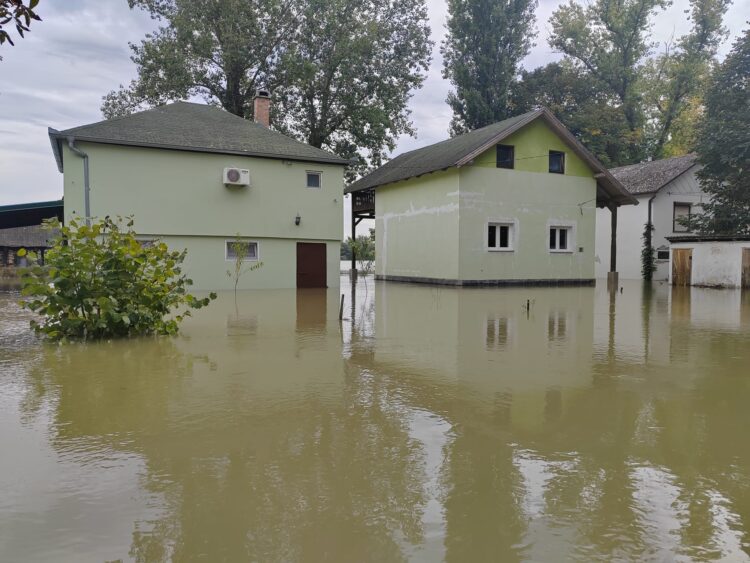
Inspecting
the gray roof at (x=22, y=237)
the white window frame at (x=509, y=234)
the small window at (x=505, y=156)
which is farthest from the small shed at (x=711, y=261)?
the gray roof at (x=22, y=237)

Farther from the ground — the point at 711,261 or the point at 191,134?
the point at 191,134

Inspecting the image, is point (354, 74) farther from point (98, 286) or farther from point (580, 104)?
point (98, 286)

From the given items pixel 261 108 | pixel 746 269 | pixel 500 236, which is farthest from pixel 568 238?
pixel 261 108

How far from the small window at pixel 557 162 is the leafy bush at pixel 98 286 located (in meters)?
18.7

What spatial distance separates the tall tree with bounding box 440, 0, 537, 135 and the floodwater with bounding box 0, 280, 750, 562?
31831mm

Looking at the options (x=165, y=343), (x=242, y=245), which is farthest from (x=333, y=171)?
(x=165, y=343)

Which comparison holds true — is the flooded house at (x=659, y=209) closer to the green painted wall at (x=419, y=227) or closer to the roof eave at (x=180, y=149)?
the green painted wall at (x=419, y=227)

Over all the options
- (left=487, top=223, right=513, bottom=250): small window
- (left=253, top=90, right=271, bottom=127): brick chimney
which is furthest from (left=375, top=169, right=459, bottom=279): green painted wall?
(left=253, top=90, right=271, bottom=127): brick chimney

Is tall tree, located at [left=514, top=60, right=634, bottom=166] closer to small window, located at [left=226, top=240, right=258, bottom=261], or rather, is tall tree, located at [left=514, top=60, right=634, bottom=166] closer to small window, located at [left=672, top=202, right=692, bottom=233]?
small window, located at [left=672, top=202, right=692, bottom=233]

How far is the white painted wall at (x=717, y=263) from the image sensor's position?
865 inches

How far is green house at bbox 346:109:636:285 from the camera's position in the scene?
22062 mm

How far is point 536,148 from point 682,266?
312 inches

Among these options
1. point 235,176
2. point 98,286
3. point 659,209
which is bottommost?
point 98,286

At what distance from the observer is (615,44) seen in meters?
41.7
